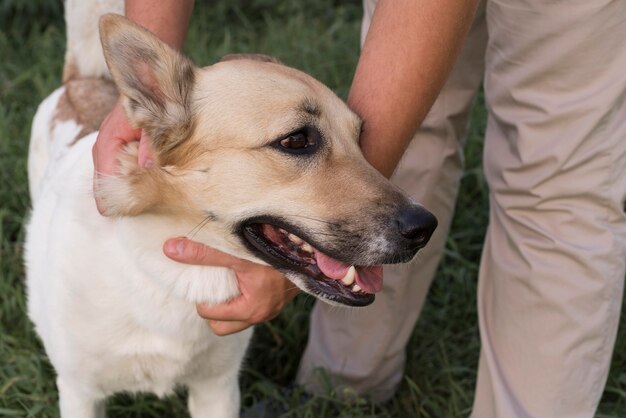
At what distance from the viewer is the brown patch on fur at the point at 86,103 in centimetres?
272

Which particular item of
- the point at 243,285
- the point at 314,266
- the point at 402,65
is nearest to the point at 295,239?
the point at 314,266

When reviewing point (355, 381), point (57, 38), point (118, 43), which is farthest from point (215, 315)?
Result: point (57, 38)

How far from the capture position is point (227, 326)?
2.14 meters

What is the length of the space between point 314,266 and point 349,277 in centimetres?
9

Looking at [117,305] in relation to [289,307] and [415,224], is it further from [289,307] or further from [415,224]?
[289,307]

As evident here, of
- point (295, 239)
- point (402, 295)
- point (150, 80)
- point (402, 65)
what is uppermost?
point (402, 65)

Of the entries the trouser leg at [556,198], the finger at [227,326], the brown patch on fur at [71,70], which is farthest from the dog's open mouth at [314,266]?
the brown patch on fur at [71,70]

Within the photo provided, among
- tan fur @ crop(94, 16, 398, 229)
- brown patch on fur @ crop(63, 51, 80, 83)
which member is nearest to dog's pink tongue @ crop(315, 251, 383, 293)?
tan fur @ crop(94, 16, 398, 229)

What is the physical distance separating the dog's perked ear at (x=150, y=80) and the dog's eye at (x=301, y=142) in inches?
9.1

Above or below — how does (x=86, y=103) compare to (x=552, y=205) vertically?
below

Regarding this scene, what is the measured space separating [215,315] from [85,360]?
414 millimetres

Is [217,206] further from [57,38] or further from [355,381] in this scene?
[57,38]

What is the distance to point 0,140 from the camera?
3.80m

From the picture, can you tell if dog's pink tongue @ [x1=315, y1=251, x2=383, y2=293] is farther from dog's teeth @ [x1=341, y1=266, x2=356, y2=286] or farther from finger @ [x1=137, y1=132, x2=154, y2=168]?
finger @ [x1=137, y1=132, x2=154, y2=168]
